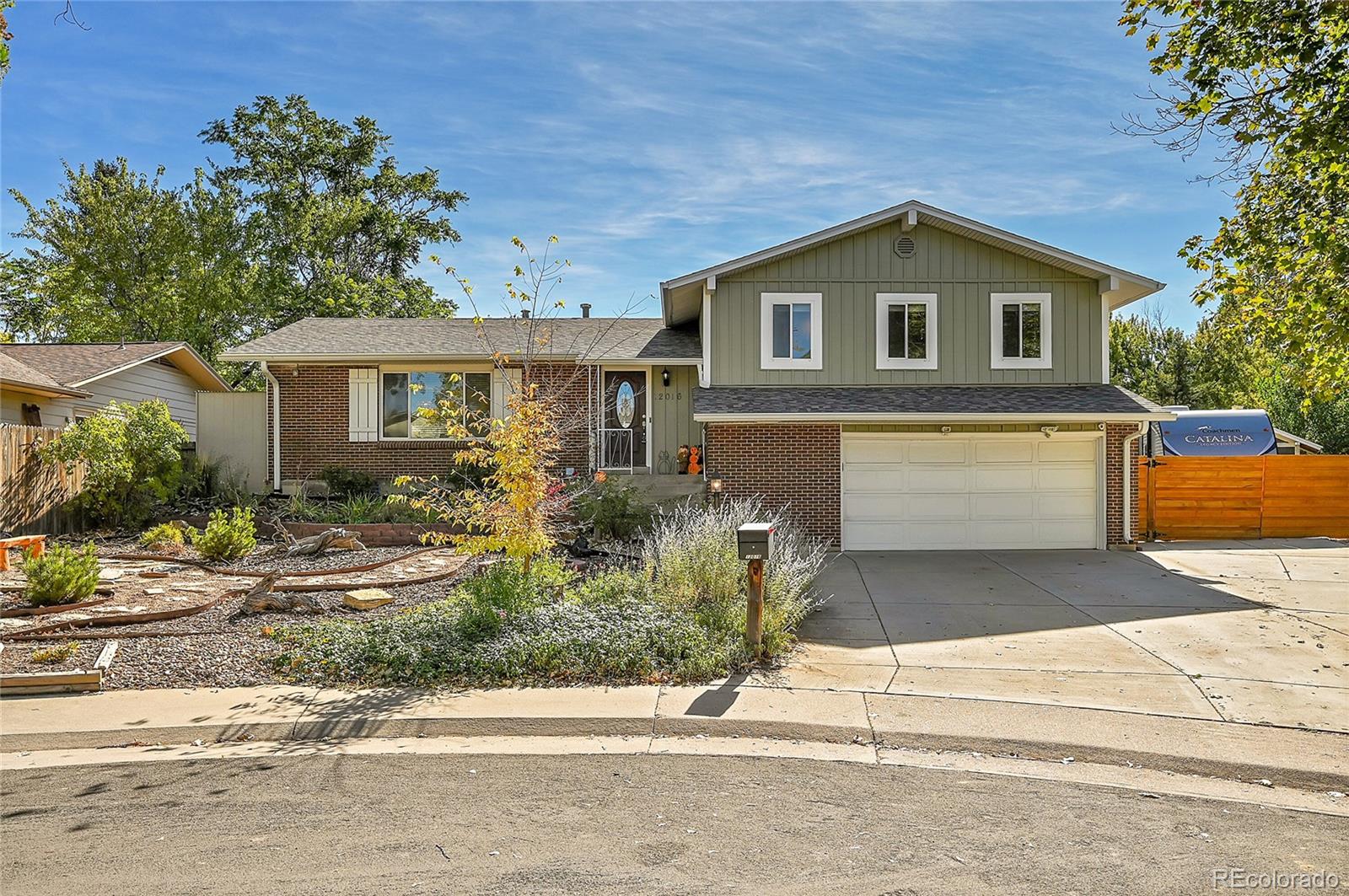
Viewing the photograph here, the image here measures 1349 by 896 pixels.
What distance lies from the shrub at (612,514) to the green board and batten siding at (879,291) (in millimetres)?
3289

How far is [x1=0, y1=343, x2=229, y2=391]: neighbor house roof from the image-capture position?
1981 cm

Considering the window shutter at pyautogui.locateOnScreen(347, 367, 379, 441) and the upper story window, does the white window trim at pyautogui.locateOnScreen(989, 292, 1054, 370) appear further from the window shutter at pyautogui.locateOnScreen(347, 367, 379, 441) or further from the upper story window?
the window shutter at pyautogui.locateOnScreen(347, 367, 379, 441)

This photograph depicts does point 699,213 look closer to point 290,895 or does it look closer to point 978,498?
point 978,498

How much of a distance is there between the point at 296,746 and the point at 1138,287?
1587 cm

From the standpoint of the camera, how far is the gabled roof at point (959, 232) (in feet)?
53.5

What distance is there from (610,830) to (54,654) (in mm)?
5740

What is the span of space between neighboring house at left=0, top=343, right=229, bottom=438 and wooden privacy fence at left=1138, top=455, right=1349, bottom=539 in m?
21.7

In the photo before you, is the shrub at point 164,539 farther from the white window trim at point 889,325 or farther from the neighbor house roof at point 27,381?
the white window trim at point 889,325

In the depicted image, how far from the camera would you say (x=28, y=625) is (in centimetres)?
880

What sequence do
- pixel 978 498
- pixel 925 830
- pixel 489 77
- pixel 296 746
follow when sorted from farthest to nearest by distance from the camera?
pixel 978 498 < pixel 489 77 < pixel 296 746 < pixel 925 830

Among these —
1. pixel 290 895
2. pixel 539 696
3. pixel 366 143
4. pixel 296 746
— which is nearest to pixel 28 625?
pixel 296 746

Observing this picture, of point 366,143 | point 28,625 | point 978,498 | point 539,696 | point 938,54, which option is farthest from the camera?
point 366,143

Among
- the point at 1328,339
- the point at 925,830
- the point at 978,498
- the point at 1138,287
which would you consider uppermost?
the point at 1138,287

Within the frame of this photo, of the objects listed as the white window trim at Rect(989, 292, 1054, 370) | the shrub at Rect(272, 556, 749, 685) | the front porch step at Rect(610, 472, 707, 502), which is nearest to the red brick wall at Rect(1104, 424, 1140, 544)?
the white window trim at Rect(989, 292, 1054, 370)
